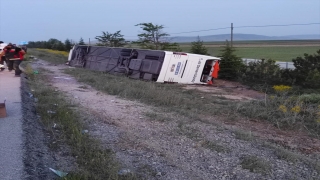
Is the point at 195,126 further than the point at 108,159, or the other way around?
the point at 195,126

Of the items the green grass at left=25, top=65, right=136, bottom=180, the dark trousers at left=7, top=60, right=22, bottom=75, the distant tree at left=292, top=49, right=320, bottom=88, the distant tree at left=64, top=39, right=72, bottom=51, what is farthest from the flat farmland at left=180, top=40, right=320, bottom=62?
the distant tree at left=64, top=39, right=72, bottom=51

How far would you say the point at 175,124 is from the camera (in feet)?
27.3

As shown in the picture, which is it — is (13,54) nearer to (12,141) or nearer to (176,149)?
(12,141)

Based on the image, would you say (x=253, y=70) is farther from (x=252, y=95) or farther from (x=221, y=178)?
(x=221, y=178)

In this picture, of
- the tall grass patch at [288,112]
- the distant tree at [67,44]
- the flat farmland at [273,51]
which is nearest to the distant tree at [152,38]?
the flat farmland at [273,51]

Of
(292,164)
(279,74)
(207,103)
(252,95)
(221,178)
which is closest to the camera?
(221,178)

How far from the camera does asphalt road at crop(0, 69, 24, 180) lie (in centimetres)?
457

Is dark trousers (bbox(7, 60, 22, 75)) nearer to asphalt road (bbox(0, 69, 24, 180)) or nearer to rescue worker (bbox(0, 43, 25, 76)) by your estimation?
rescue worker (bbox(0, 43, 25, 76))

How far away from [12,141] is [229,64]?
16.1 meters

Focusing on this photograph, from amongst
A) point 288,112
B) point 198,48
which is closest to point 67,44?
point 198,48

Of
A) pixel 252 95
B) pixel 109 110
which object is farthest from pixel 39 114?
pixel 252 95

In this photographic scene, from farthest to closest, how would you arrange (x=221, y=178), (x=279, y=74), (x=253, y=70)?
(x=253, y=70)
(x=279, y=74)
(x=221, y=178)

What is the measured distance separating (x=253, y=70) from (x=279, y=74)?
1.52m

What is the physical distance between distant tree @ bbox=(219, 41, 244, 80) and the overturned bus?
179 cm
